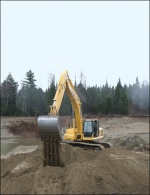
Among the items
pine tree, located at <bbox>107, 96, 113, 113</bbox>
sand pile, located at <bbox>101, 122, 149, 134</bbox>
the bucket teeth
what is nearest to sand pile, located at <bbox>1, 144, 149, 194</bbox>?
the bucket teeth

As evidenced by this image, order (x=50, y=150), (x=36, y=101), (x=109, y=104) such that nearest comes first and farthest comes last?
1. (x=50, y=150)
2. (x=36, y=101)
3. (x=109, y=104)

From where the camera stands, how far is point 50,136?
7.72 m

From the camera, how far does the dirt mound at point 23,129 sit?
109ft

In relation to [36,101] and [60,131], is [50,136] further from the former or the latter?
[36,101]

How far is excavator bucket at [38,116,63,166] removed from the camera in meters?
7.43

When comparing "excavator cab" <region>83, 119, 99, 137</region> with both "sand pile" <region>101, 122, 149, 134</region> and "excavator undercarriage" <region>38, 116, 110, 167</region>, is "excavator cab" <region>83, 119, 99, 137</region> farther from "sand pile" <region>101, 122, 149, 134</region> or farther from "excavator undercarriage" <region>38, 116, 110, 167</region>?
"sand pile" <region>101, 122, 149, 134</region>

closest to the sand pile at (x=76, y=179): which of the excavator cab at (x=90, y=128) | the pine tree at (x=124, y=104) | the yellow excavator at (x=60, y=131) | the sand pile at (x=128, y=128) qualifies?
the yellow excavator at (x=60, y=131)

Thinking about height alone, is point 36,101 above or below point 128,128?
above

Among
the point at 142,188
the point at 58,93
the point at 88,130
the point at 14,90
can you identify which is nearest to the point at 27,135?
the point at 14,90

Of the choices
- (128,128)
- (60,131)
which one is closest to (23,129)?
(128,128)

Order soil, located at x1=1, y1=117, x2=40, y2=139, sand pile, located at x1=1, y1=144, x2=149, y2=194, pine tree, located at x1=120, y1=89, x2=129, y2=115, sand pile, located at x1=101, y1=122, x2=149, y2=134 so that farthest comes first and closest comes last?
1. pine tree, located at x1=120, y1=89, x2=129, y2=115
2. sand pile, located at x1=101, y1=122, x2=149, y2=134
3. soil, located at x1=1, y1=117, x2=40, y2=139
4. sand pile, located at x1=1, y1=144, x2=149, y2=194

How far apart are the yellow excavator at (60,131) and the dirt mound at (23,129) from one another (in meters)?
20.8

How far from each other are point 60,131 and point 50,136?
46 cm

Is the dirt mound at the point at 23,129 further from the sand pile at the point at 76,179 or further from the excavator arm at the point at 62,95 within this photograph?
the sand pile at the point at 76,179
